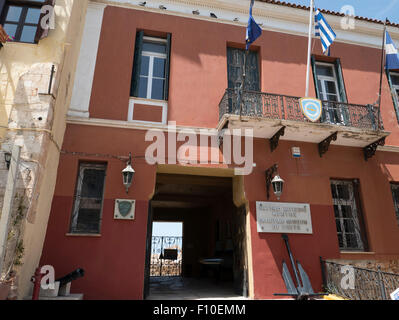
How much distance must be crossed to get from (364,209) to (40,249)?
8242 mm

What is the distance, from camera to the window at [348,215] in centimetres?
809

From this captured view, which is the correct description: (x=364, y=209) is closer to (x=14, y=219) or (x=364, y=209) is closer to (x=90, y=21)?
(x=14, y=219)

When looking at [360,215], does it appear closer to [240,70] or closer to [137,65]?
[240,70]

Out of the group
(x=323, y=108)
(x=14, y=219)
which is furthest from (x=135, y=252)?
(x=323, y=108)

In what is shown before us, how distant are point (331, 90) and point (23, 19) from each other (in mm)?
9153

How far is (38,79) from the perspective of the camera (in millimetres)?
6465

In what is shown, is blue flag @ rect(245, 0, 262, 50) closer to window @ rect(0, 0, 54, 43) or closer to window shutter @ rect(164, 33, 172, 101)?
window shutter @ rect(164, 33, 172, 101)

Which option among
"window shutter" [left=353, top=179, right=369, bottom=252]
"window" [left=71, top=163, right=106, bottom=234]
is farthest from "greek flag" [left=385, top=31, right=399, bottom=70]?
"window" [left=71, top=163, right=106, bottom=234]

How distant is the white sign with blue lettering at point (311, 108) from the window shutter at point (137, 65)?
457 centimetres

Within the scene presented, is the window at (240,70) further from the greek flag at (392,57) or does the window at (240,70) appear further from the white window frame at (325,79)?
the greek flag at (392,57)

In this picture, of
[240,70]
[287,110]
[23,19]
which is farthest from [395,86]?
[23,19]

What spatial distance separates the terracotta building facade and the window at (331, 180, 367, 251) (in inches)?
1.2

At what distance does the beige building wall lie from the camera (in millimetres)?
5570

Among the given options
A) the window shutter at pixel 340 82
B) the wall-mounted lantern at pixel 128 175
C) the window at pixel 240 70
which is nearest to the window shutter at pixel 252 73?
the window at pixel 240 70
